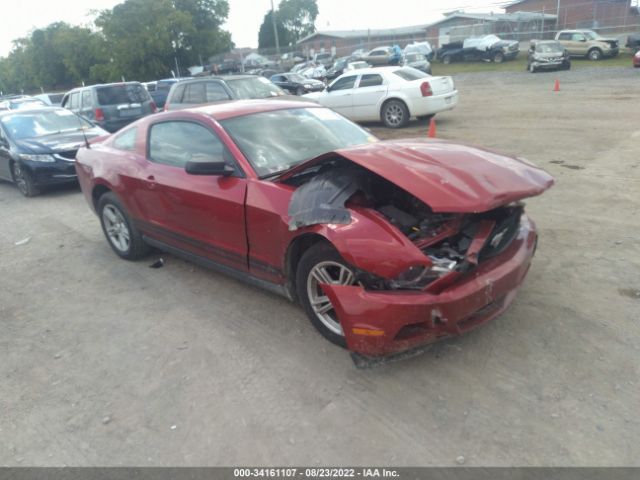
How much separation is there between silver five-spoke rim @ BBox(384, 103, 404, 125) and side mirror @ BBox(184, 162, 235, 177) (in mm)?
9695

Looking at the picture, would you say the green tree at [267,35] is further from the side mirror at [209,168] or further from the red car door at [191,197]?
the side mirror at [209,168]

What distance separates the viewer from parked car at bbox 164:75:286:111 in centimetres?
1190

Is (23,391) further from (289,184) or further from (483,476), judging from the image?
(483,476)

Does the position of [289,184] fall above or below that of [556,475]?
above

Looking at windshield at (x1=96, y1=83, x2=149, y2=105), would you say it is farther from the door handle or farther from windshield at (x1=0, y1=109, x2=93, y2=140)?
the door handle

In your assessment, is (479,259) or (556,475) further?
(479,259)

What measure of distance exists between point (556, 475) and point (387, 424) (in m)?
0.86

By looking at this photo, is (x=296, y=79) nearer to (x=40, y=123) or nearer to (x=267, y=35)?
(x=40, y=123)

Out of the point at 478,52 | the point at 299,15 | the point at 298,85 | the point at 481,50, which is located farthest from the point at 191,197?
the point at 299,15

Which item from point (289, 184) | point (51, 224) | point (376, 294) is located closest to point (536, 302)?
point (376, 294)

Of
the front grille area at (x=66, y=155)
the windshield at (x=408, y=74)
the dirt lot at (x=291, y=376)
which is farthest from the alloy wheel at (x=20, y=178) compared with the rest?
the windshield at (x=408, y=74)

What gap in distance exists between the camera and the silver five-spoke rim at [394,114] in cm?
1282

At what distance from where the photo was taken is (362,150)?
3.54 m

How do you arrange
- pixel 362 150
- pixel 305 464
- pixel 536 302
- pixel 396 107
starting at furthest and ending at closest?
pixel 396 107 → pixel 536 302 → pixel 362 150 → pixel 305 464
